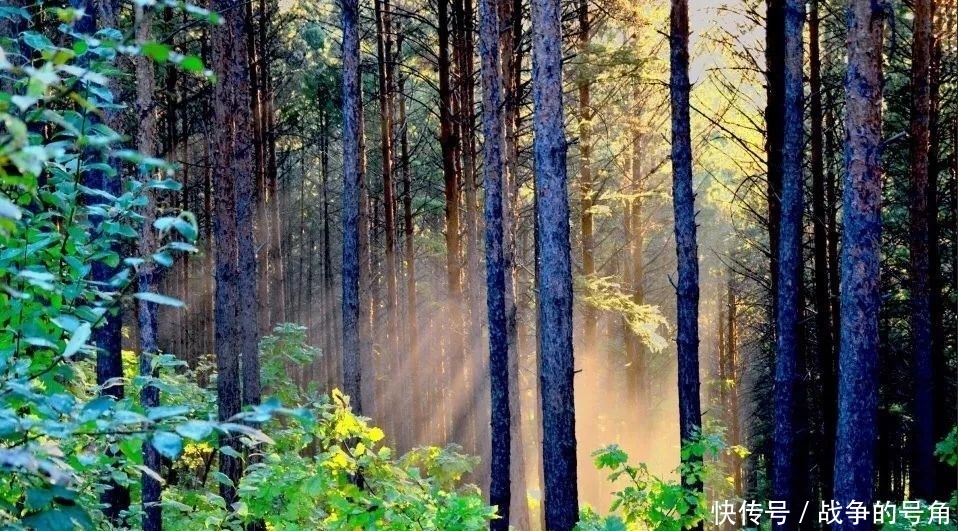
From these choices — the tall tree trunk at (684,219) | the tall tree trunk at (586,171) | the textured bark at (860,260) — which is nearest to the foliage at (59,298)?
the textured bark at (860,260)

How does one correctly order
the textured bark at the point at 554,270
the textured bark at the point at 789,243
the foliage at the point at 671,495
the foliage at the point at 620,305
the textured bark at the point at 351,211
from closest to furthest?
the foliage at the point at 671,495
the textured bark at the point at 554,270
the textured bark at the point at 789,243
the textured bark at the point at 351,211
the foliage at the point at 620,305

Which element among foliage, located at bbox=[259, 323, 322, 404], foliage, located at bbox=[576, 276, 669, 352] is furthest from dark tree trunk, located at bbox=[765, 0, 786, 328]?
foliage, located at bbox=[259, 323, 322, 404]

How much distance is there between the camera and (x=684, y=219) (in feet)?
40.6

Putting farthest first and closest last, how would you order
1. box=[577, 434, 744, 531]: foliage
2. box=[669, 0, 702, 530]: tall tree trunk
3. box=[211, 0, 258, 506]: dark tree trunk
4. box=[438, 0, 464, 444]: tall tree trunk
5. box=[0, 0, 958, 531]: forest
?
box=[438, 0, 464, 444]: tall tree trunk, box=[669, 0, 702, 530]: tall tree trunk, box=[211, 0, 258, 506]: dark tree trunk, box=[577, 434, 744, 531]: foliage, box=[0, 0, 958, 531]: forest

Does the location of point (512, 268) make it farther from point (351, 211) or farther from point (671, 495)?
point (671, 495)

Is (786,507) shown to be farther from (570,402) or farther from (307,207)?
(307,207)

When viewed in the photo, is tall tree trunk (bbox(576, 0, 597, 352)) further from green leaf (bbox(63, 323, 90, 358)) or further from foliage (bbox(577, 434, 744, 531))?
green leaf (bbox(63, 323, 90, 358))

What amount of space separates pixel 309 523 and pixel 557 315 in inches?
172

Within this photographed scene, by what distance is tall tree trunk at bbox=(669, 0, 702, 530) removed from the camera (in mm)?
12250

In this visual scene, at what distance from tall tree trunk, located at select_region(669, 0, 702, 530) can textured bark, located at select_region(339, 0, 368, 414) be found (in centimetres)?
581

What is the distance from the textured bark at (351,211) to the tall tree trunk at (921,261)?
10.8 metres

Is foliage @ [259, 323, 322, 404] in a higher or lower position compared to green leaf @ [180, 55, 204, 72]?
lower

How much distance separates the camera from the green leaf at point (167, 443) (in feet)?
5.44

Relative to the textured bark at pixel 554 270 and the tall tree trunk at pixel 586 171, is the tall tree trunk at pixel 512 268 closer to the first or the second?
the tall tree trunk at pixel 586 171
